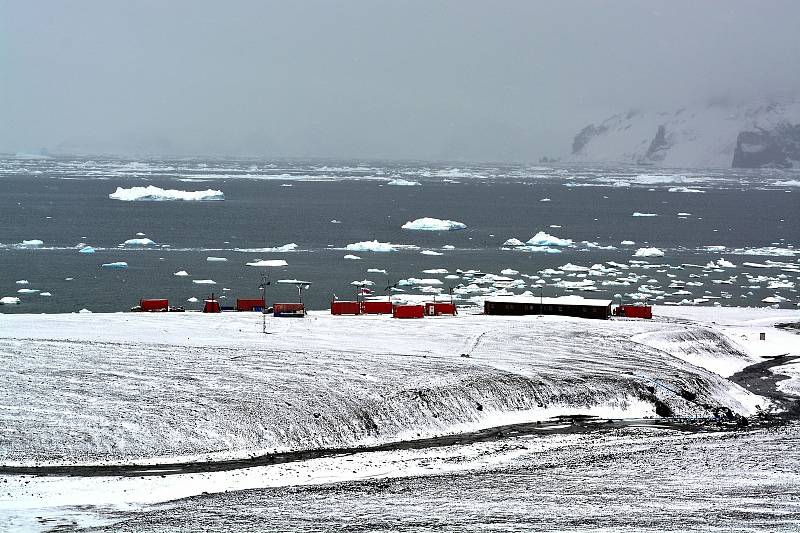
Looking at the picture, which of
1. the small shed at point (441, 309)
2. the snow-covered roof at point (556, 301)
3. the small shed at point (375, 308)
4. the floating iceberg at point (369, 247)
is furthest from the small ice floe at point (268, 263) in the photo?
the snow-covered roof at point (556, 301)

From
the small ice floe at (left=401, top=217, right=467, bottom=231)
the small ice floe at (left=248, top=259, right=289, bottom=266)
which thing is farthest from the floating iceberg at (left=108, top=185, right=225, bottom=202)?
the small ice floe at (left=248, top=259, right=289, bottom=266)

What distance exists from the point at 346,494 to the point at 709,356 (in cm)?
2783

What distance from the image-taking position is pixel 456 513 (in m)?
32.0

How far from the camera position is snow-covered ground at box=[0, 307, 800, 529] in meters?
37.3

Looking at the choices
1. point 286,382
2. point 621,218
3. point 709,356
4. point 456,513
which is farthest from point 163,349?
point 621,218

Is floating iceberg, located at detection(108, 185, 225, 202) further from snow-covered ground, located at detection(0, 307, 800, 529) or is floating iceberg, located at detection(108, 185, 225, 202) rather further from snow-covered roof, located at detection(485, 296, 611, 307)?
snow-covered ground, located at detection(0, 307, 800, 529)

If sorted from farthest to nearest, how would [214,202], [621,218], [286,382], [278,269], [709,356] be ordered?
[214,202], [621,218], [278,269], [709,356], [286,382]

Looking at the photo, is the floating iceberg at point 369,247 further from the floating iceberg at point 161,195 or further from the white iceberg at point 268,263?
the floating iceberg at point 161,195

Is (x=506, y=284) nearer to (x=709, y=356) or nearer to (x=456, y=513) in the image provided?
(x=709, y=356)

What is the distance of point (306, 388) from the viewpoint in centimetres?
4431

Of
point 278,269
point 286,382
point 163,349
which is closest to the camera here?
point 286,382

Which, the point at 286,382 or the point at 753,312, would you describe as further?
the point at 753,312

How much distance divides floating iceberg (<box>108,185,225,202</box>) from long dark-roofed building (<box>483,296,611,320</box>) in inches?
4277

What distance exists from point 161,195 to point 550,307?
112 m
